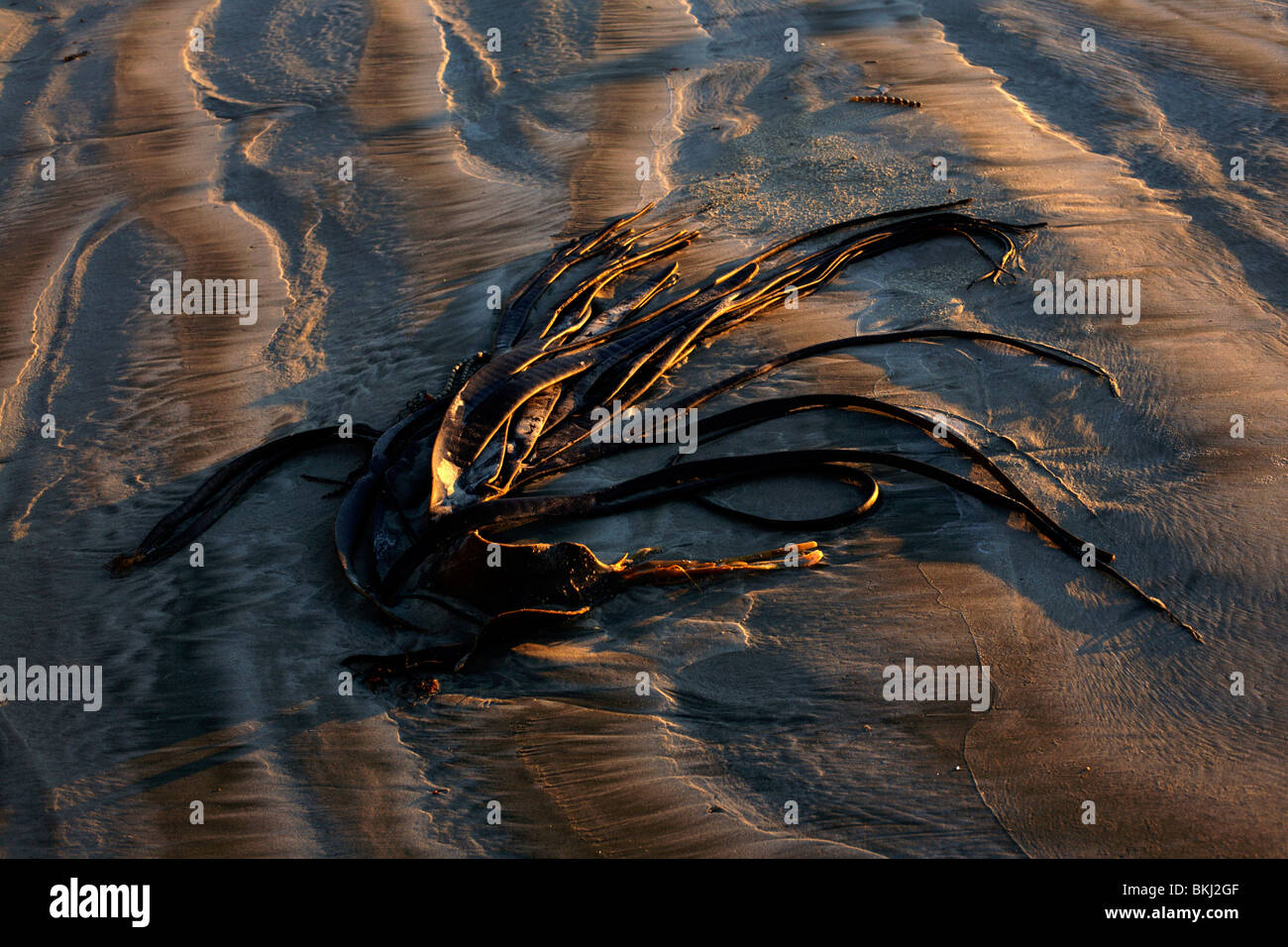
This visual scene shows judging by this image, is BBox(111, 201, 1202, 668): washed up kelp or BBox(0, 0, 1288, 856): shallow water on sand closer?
BBox(0, 0, 1288, 856): shallow water on sand

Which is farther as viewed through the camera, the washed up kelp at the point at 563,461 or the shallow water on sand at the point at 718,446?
the washed up kelp at the point at 563,461
